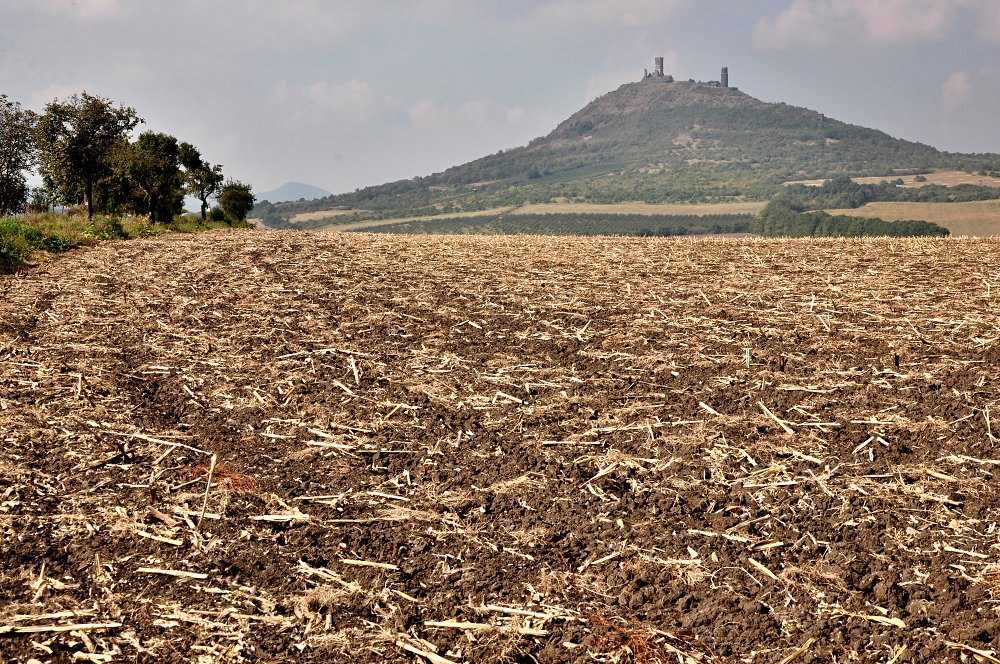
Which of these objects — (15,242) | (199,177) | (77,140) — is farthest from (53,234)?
(199,177)

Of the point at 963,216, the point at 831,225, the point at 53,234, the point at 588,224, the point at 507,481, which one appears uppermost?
the point at 588,224

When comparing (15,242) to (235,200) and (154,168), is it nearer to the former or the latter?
(154,168)

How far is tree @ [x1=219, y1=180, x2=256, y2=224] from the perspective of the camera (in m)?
58.7

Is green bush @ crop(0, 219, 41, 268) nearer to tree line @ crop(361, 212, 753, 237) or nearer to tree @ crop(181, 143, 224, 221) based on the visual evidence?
tree @ crop(181, 143, 224, 221)

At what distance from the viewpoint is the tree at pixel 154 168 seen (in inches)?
1661

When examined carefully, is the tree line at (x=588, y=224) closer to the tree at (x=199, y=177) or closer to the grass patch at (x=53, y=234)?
the tree at (x=199, y=177)

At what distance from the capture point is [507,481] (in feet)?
20.5

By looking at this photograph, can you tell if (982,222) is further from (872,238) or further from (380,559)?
(380,559)

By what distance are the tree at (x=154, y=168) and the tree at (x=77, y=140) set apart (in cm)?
109

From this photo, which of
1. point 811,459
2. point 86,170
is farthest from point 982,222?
point 811,459

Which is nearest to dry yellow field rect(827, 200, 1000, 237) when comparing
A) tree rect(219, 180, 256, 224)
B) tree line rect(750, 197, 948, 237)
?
tree line rect(750, 197, 948, 237)

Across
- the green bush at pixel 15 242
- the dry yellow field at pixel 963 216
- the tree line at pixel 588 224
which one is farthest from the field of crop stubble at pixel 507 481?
the tree line at pixel 588 224

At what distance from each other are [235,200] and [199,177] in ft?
18.7

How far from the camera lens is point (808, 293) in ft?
41.9
